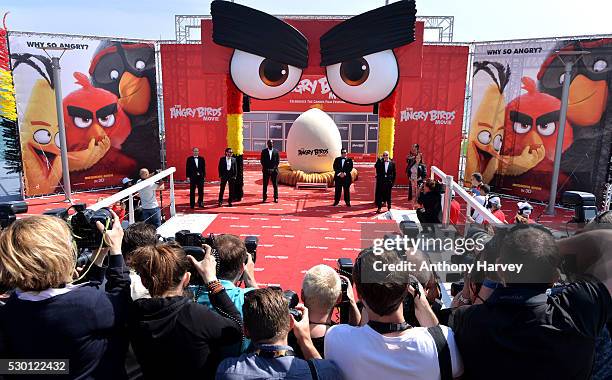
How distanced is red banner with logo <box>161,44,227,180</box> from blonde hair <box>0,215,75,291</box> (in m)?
11.9

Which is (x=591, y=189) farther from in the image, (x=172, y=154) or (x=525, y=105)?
(x=172, y=154)

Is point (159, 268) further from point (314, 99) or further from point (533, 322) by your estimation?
point (314, 99)

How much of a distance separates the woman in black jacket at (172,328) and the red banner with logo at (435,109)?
12241mm

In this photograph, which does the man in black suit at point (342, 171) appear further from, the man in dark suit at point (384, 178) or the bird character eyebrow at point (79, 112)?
the bird character eyebrow at point (79, 112)

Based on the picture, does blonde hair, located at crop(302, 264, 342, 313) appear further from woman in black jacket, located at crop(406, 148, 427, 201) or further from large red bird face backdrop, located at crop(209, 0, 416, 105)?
woman in black jacket, located at crop(406, 148, 427, 201)

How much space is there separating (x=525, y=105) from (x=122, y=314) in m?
12.0

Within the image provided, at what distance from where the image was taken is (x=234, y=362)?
178 cm

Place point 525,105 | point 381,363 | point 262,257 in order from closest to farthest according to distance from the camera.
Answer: point 381,363
point 262,257
point 525,105

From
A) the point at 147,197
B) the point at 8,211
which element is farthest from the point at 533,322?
the point at 147,197

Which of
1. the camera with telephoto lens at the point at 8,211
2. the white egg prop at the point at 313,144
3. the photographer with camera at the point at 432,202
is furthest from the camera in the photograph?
the white egg prop at the point at 313,144

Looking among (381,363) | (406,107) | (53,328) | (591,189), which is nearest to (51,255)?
(53,328)

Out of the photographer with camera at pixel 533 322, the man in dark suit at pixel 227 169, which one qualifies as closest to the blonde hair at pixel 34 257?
the photographer with camera at pixel 533 322

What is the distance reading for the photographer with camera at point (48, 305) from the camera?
5.71 feet

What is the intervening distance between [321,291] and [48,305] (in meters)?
1.22
